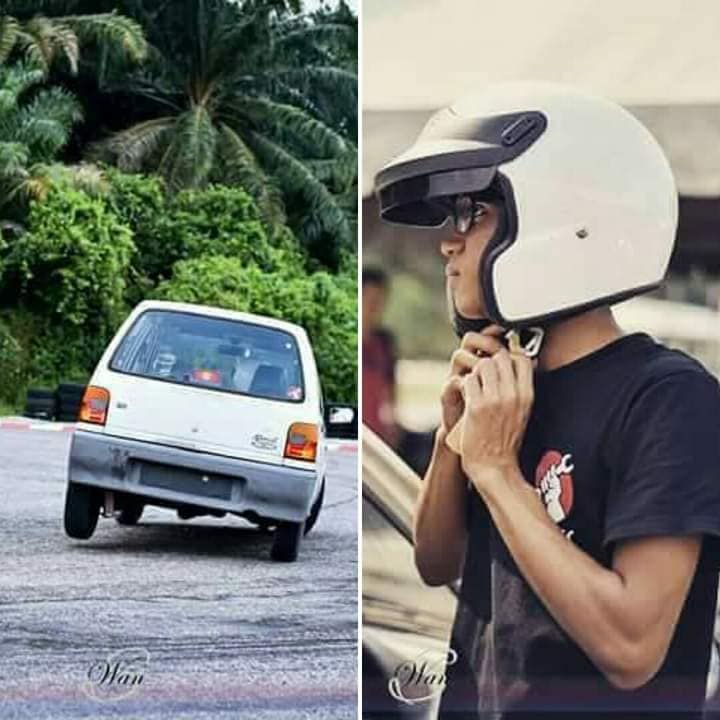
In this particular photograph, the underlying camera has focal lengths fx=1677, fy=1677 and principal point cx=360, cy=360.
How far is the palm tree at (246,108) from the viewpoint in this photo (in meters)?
4.23

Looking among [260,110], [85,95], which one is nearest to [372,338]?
[260,110]

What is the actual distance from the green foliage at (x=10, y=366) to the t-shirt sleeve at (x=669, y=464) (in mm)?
1503

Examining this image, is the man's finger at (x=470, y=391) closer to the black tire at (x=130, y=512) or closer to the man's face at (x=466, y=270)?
the man's face at (x=466, y=270)

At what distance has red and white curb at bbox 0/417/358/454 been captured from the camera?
13.9 ft

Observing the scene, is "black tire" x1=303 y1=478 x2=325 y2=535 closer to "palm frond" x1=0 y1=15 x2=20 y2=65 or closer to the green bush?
the green bush

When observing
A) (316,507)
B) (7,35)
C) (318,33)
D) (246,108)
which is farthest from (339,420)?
(7,35)

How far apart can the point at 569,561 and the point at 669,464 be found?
0.34 meters

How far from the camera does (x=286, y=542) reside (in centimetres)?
432

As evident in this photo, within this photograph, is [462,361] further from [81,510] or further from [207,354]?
[81,510]

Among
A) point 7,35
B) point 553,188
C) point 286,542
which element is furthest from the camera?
point 286,542

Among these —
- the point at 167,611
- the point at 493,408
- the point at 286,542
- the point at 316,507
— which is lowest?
the point at 167,611

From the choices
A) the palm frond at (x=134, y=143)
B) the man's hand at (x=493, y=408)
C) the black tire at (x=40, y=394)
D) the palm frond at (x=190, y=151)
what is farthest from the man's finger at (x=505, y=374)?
the black tire at (x=40, y=394)

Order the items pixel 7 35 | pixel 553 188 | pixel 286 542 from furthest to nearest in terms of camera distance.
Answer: pixel 286 542, pixel 7 35, pixel 553 188

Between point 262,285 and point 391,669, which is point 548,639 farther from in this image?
point 262,285
